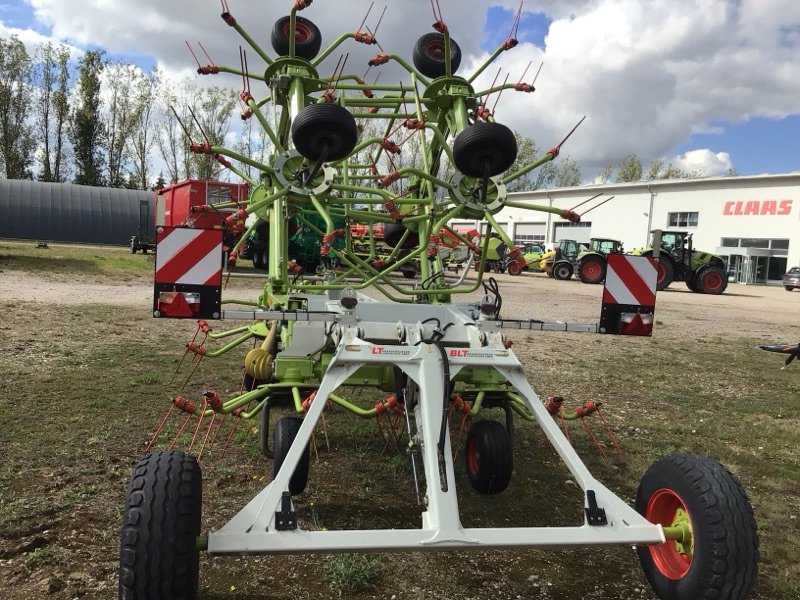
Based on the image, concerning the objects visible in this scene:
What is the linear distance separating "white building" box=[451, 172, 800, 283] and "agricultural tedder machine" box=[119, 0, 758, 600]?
26985 mm

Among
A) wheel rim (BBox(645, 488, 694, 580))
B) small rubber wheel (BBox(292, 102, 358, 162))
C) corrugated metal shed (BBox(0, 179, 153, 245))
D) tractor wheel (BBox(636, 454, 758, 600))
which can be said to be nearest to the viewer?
tractor wheel (BBox(636, 454, 758, 600))

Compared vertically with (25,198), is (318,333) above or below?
below

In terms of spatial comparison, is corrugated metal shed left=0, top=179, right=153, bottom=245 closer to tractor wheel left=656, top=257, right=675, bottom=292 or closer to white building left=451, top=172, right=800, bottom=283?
white building left=451, top=172, right=800, bottom=283

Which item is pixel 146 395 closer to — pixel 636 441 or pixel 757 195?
pixel 636 441

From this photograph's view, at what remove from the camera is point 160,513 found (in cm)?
228

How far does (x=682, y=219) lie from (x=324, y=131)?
37.4m

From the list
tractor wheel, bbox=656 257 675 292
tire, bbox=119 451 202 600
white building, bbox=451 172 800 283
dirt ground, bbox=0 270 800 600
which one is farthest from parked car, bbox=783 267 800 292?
tire, bbox=119 451 202 600

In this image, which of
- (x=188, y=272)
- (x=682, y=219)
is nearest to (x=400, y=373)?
(x=188, y=272)

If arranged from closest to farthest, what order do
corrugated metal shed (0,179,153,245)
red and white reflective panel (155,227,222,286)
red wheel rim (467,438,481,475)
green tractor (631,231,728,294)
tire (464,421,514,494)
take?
red and white reflective panel (155,227,222,286)
tire (464,421,514,494)
red wheel rim (467,438,481,475)
green tractor (631,231,728,294)
corrugated metal shed (0,179,153,245)

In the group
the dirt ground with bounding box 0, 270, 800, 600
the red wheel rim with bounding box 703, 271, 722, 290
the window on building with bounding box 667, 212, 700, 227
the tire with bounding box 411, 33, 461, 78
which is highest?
the window on building with bounding box 667, 212, 700, 227

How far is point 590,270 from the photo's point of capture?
84.0ft

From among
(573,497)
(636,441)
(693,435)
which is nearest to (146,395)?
(573,497)

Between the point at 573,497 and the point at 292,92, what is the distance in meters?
3.57

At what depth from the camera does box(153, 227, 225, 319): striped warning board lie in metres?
3.20
